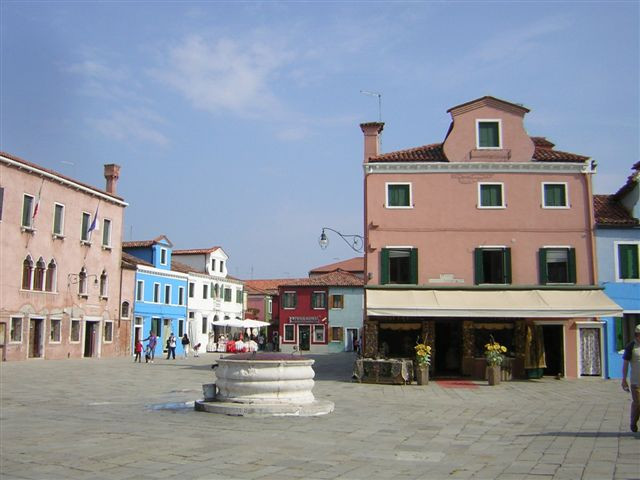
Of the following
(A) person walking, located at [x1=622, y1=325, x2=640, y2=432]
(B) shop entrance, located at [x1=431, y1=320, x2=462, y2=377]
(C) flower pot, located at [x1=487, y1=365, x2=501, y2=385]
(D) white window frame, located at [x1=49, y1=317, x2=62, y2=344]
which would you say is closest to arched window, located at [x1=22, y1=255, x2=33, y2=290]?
(D) white window frame, located at [x1=49, y1=317, x2=62, y2=344]

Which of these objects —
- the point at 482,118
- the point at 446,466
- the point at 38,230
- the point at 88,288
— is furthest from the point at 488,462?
the point at 88,288

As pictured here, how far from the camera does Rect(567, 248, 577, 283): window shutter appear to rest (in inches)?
937

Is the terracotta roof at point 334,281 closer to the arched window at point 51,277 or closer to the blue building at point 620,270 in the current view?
the arched window at point 51,277

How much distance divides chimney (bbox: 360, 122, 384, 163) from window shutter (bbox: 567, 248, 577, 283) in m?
8.07

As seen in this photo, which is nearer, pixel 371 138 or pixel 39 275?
pixel 371 138

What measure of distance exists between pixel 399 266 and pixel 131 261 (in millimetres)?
24302

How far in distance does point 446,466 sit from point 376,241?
16714mm

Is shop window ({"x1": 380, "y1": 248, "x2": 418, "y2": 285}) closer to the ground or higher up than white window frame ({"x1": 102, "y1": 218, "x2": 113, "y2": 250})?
closer to the ground

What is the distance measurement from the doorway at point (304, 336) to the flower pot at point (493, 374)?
3460cm

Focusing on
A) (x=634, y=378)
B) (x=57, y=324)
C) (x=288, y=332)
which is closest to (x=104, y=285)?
(x=57, y=324)

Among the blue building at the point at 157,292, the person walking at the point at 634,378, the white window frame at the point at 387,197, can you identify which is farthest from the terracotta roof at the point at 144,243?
the person walking at the point at 634,378

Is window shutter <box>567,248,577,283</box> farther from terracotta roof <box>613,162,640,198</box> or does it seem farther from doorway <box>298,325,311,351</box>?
doorway <box>298,325,311,351</box>

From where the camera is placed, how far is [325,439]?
9.10 m

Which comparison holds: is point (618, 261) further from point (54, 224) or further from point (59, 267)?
point (54, 224)
